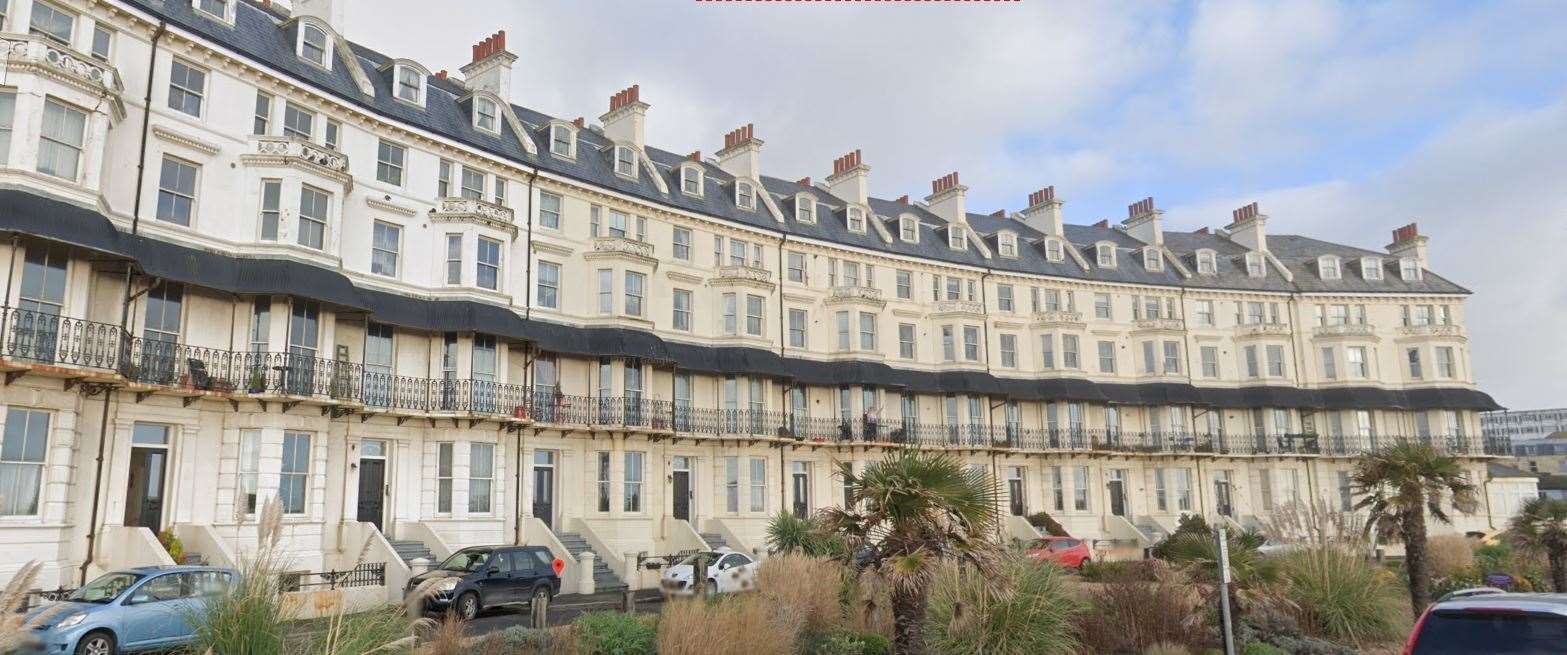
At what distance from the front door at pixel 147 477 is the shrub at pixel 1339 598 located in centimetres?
2212

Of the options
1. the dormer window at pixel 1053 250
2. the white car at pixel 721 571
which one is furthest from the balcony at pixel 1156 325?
the white car at pixel 721 571

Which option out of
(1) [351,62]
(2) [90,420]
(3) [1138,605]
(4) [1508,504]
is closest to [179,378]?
(2) [90,420]

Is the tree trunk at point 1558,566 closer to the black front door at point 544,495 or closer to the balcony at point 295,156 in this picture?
the black front door at point 544,495

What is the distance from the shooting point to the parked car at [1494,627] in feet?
25.3

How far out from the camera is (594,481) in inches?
1217

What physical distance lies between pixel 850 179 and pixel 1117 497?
18.5 meters

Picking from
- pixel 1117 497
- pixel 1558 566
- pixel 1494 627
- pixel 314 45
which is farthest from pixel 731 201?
pixel 1494 627

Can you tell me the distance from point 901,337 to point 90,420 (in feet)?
92.6

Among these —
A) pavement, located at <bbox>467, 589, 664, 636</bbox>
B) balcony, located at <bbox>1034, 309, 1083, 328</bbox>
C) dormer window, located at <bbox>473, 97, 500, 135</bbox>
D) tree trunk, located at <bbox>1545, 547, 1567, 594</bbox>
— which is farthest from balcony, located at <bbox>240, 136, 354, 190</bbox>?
tree trunk, located at <bbox>1545, 547, 1567, 594</bbox>

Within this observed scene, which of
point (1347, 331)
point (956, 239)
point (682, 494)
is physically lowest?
point (682, 494)

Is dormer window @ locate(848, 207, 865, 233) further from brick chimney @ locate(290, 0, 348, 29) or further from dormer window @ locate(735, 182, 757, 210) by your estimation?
brick chimney @ locate(290, 0, 348, 29)

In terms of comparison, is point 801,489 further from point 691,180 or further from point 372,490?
point 372,490

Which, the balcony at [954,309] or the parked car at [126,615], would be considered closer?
the parked car at [126,615]

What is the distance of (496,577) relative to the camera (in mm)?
21078
